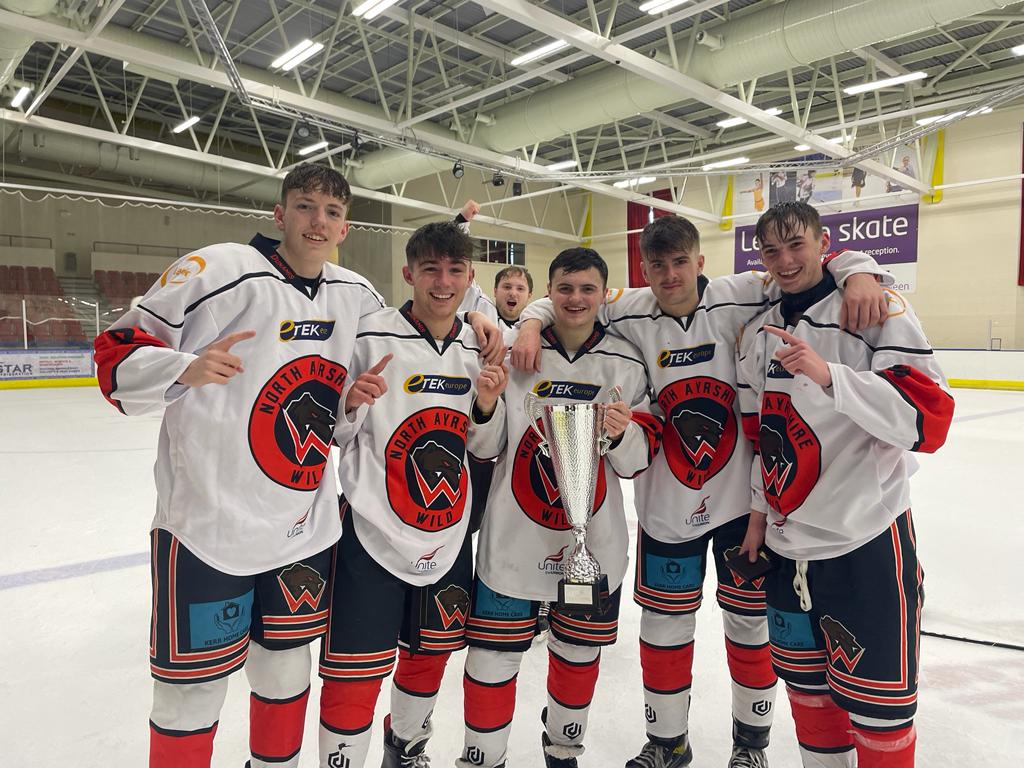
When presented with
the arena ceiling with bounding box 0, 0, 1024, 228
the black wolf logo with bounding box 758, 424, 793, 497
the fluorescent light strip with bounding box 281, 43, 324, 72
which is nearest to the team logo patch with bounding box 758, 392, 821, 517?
the black wolf logo with bounding box 758, 424, 793, 497

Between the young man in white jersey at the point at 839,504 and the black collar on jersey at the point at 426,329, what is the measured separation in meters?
0.76

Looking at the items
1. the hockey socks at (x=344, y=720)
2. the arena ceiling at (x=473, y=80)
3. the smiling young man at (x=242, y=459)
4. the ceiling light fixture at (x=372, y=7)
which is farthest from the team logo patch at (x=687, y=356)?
the ceiling light fixture at (x=372, y=7)

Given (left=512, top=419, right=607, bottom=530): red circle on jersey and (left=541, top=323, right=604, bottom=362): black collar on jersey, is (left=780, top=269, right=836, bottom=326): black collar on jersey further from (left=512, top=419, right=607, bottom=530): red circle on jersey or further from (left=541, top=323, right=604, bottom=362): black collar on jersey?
(left=512, top=419, right=607, bottom=530): red circle on jersey

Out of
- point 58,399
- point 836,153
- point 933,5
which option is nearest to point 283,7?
point 58,399

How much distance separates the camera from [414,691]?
171cm

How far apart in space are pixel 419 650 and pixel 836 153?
450 inches

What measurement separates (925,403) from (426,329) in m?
1.12

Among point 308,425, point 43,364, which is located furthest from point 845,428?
point 43,364

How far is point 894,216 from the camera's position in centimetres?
1402

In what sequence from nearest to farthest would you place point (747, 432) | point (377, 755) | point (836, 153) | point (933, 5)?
point (747, 432) < point (377, 755) < point (933, 5) < point (836, 153)

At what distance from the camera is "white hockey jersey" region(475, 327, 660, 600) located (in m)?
1.70

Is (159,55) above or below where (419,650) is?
above

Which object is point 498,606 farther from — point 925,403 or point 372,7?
point 372,7

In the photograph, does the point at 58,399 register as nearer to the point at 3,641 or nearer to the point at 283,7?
the point at 283,7
